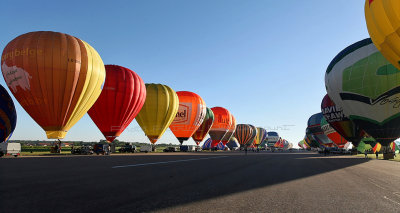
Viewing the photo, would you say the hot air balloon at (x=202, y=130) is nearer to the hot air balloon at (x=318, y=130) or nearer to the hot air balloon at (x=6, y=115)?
the hot air balloon at (x=318, y=130)

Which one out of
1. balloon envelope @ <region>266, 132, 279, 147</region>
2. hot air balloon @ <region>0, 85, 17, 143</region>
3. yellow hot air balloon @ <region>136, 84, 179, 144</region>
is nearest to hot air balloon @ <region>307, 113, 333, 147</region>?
yellow hot air balloon @ <region>136, 84, 179, 144</region>

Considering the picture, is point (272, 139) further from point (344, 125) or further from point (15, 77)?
point (15, 77)

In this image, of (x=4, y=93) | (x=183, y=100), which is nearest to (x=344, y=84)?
(x=183, y=100)

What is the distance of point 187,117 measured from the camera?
189 ft

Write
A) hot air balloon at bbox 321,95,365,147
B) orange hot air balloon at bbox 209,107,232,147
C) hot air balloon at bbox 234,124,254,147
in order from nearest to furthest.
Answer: hot air balloon at bbox 321,95,365,147 < orange hot air balloon at bbox 209,107,232,147 < hot air balloon at bbox 234,124,254,147

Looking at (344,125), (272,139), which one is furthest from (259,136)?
(344,125)

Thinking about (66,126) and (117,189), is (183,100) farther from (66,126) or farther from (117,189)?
(117,189)

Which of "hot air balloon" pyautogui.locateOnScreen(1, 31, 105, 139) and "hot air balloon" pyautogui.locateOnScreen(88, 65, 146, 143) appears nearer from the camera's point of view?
"hot air balloon" pyautogui.locateOnScreen(1, 31, 105, 139)

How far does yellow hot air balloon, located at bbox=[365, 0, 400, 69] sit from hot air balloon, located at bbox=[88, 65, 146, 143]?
28.9 metres

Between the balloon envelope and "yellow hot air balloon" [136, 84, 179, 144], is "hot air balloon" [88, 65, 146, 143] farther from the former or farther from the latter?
the balloon envelope

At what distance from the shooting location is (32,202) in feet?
17.4

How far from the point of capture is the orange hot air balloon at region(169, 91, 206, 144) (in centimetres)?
5741

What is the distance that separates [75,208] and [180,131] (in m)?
52.8

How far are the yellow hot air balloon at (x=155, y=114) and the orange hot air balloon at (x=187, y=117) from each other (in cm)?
929
